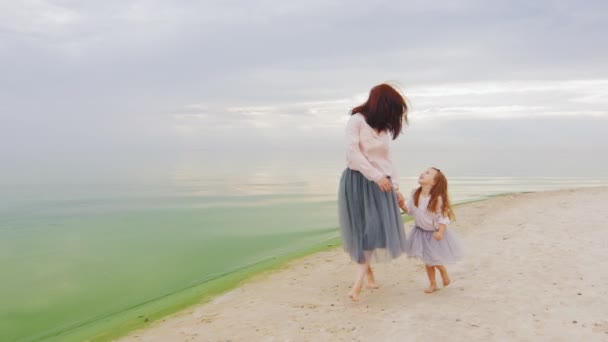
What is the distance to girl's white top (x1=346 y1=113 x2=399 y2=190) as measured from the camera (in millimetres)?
4777

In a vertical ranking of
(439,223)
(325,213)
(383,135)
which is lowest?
(325,213)

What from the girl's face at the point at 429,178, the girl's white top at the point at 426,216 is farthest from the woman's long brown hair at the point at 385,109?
the girl's white top at the point at 426,216

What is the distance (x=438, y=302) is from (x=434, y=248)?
56 cm

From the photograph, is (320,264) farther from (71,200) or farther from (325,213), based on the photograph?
(71,200)

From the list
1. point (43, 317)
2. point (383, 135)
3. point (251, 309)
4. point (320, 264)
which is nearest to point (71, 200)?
point (43, 317)

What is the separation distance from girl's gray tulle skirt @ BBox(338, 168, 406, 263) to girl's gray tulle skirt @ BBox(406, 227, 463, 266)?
139mm

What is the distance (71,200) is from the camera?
60.4 ft

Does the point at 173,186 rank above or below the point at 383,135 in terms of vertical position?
below

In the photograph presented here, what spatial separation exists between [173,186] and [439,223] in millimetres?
20331

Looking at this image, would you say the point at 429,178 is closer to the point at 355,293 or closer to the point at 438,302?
the point at 438,302

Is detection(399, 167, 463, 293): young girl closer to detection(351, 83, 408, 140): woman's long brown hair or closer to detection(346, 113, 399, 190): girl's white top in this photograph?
detection(346, 113, 399, 190): girl's white top

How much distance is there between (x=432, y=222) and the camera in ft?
16.5

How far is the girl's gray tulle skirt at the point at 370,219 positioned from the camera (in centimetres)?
499

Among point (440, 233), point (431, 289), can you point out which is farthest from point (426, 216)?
point (431, 289)
